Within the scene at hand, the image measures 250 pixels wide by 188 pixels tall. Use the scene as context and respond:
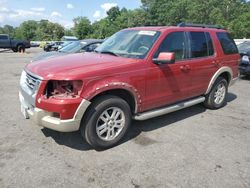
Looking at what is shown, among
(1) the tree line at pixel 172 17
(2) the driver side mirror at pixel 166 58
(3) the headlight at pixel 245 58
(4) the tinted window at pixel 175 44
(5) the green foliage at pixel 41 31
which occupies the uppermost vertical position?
(1) the tree line at pixel 172 17

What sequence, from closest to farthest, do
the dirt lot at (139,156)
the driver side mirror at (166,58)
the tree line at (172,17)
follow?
the dirt lot at (139,156) < the driver side mirror at (166,58) < the tree line at (172,17)

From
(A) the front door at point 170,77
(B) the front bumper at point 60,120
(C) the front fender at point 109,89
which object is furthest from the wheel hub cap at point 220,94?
(B) the front bumper at point 60,120

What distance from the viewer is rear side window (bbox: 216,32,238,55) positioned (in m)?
5.93

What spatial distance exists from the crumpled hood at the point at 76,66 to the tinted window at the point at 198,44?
5.10 feet

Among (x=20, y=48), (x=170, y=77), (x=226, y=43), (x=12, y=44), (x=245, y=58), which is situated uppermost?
(x=226, y=43)

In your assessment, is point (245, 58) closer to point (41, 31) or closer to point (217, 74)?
point (217, 74)

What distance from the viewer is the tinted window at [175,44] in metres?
4.55

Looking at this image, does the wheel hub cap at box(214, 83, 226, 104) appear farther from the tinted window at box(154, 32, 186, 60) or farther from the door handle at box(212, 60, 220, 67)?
the tinted window at box(154, 32, 186, 60)

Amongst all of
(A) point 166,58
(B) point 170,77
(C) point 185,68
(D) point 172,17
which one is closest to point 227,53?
(C) point 185,68

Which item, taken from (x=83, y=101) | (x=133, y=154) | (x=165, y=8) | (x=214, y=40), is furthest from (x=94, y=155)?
(x=165, y=8)

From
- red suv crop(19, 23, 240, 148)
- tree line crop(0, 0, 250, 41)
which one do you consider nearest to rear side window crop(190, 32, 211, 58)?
red suv crop(19, 23, 240, 148)

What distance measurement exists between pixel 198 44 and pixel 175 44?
0.76 meters

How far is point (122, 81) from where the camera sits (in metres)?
3.89

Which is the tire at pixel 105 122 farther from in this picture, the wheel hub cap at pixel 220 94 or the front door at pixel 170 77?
the wheel hub cap at pixel 220 94
